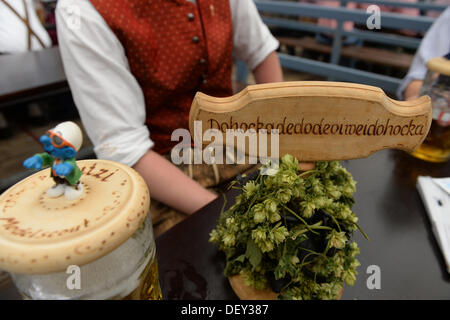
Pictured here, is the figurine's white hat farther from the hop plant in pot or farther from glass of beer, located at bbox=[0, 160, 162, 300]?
the hop plant in pot

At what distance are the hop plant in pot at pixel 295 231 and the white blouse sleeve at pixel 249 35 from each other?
83 centimetres

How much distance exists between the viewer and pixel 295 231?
344 mm

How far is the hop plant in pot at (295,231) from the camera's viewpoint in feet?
1.08

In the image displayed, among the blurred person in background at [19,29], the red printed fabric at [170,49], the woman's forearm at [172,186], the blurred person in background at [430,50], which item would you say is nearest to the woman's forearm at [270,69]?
the red printed fabric at [170,49]

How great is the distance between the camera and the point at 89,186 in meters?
0.25

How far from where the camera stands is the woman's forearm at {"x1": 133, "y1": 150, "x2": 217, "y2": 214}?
774 mm

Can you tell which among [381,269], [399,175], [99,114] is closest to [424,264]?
[381,269]

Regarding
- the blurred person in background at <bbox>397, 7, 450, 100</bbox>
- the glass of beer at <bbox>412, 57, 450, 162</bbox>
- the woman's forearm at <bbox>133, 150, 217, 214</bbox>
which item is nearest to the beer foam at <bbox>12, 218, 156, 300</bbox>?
the woman's forearm at <bbox>133, 150, 217, 214</bbox>
